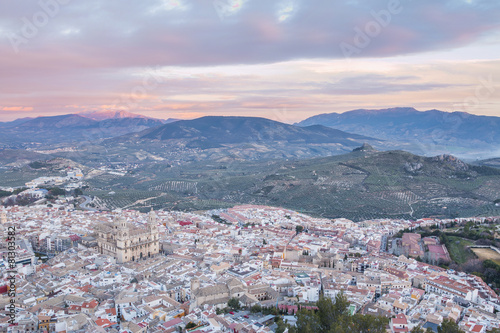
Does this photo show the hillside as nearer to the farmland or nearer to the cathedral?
the farmland

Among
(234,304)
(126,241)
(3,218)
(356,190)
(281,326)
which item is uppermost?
(126,241)

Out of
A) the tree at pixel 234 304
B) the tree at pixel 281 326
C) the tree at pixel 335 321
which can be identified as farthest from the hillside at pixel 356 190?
the tree at pixel 281 326

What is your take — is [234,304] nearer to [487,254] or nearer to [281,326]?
[281,326]

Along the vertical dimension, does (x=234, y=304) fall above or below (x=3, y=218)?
below

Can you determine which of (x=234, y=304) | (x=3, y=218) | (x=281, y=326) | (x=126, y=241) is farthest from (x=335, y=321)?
(x=3, y=218)

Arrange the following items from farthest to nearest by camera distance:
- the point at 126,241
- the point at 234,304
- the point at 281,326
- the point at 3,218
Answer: the point at 3,218
the point at 126,241
the point at 234,304
the point at 281,326

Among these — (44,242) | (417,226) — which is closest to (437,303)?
(417,226)

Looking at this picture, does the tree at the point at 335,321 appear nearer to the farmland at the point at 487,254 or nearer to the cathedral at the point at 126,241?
the cathedral at the point at 126,241

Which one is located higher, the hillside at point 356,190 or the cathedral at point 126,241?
the cathedral at point 126,241
